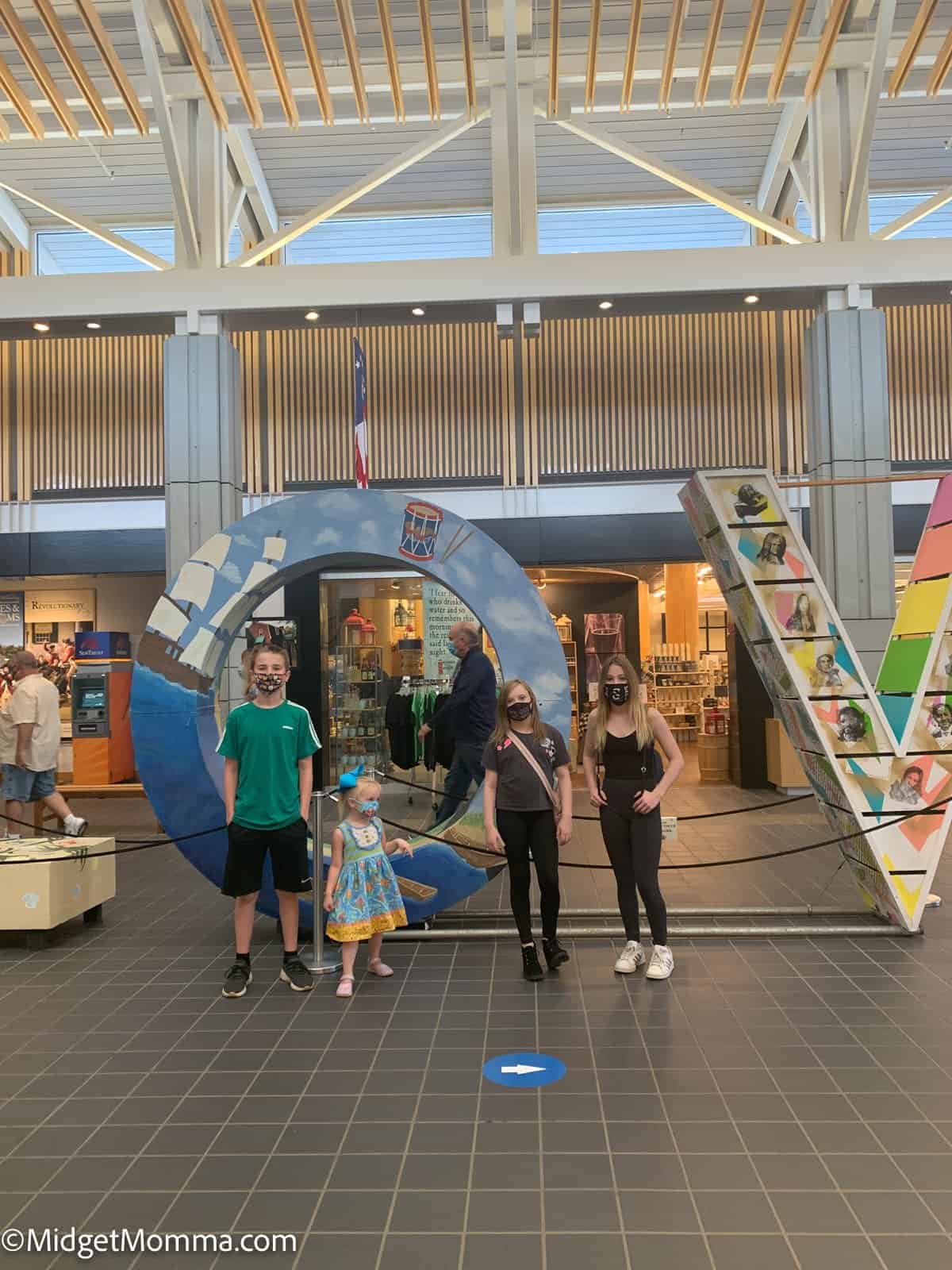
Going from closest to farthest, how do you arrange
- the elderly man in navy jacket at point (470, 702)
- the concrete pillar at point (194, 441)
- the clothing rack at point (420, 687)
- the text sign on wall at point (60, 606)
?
the elderly man in navy jacket at point (470, 702) < the concrete pillar at point (194, 441) < the clothing rack at point (420, 687) < the text sign on wall at point (60, 606)

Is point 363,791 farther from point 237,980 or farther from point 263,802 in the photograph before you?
point 237,980

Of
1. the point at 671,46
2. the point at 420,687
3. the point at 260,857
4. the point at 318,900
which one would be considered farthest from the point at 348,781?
the point at 671,46

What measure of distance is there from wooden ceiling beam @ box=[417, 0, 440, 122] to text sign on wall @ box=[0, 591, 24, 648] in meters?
8.79

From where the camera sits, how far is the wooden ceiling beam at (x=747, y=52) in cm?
776

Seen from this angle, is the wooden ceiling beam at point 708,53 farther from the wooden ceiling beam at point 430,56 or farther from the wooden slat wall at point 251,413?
the wooden slat wall at point 251,413

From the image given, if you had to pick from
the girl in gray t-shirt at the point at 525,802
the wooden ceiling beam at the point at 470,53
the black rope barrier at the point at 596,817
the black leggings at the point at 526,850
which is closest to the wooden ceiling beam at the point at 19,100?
the wooden ceiling beam at the point at 470,53

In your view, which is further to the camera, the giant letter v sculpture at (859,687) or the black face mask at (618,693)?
the giant letter v sculpture at (859,687)

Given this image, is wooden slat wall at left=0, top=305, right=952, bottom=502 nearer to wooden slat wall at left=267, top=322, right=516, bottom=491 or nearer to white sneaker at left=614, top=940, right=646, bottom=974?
wooden slat wall at left=267, top=322, right=516, bottom=491

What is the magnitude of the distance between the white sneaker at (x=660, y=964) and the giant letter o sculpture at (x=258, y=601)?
114 cm

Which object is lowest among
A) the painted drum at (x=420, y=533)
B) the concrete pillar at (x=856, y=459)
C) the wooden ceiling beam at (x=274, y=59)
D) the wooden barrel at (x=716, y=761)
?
the wooden barrel at (x=716, y=761)

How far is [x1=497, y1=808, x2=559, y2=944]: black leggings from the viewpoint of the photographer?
4.91 metres

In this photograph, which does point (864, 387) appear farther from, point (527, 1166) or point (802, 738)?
point (527, 1166)

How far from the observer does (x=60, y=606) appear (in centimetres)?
1373

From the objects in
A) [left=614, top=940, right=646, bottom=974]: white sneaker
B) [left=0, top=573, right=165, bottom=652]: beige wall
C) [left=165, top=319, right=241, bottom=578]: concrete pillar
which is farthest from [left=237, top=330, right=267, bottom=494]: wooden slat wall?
[left=614, top=940, right=646, bottom=974]: white sneaker
